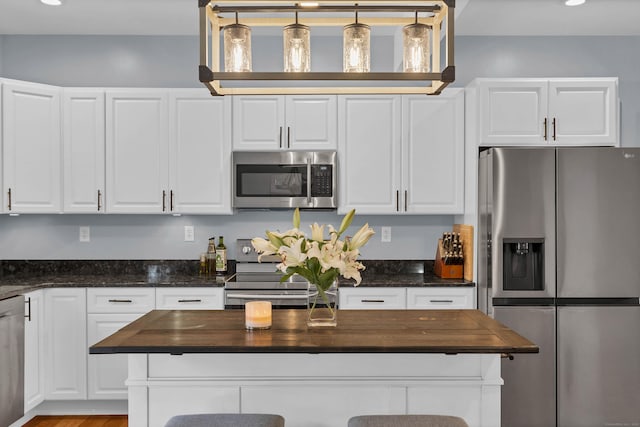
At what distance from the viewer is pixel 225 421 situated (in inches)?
67.5

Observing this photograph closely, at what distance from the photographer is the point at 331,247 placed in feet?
6.30

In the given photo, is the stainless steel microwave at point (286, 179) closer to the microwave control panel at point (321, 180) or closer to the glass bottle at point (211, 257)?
the microwave control panel at point (321, 180)

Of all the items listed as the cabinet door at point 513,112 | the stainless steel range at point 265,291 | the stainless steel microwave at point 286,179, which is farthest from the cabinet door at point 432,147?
the stainless steel range at point 265,291

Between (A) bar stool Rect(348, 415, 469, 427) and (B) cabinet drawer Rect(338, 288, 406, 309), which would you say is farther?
(B) cabinet drawer Rect(338, 288, 406, 309)

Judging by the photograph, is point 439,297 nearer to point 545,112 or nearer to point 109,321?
point 545,112

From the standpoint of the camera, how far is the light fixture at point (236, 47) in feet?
6.53

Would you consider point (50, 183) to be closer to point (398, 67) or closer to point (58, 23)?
point (58, 23)

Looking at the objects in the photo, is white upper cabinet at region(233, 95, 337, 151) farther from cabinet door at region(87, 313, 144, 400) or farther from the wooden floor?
the wooden floor

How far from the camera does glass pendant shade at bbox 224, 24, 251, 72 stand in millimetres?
1990

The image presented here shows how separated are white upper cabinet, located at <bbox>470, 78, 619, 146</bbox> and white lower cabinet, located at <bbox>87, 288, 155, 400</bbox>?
2.50 meters

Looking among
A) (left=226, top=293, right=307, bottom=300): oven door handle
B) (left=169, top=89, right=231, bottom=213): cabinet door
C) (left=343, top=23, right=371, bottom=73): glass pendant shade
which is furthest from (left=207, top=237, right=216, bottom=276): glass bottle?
(left=343, top=23, right=371, bottom=73): glass pendant shade

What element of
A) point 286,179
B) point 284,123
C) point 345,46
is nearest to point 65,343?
point 286,179

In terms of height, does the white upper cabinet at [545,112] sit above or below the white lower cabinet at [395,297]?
above

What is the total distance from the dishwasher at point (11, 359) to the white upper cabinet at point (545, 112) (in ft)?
10.1
